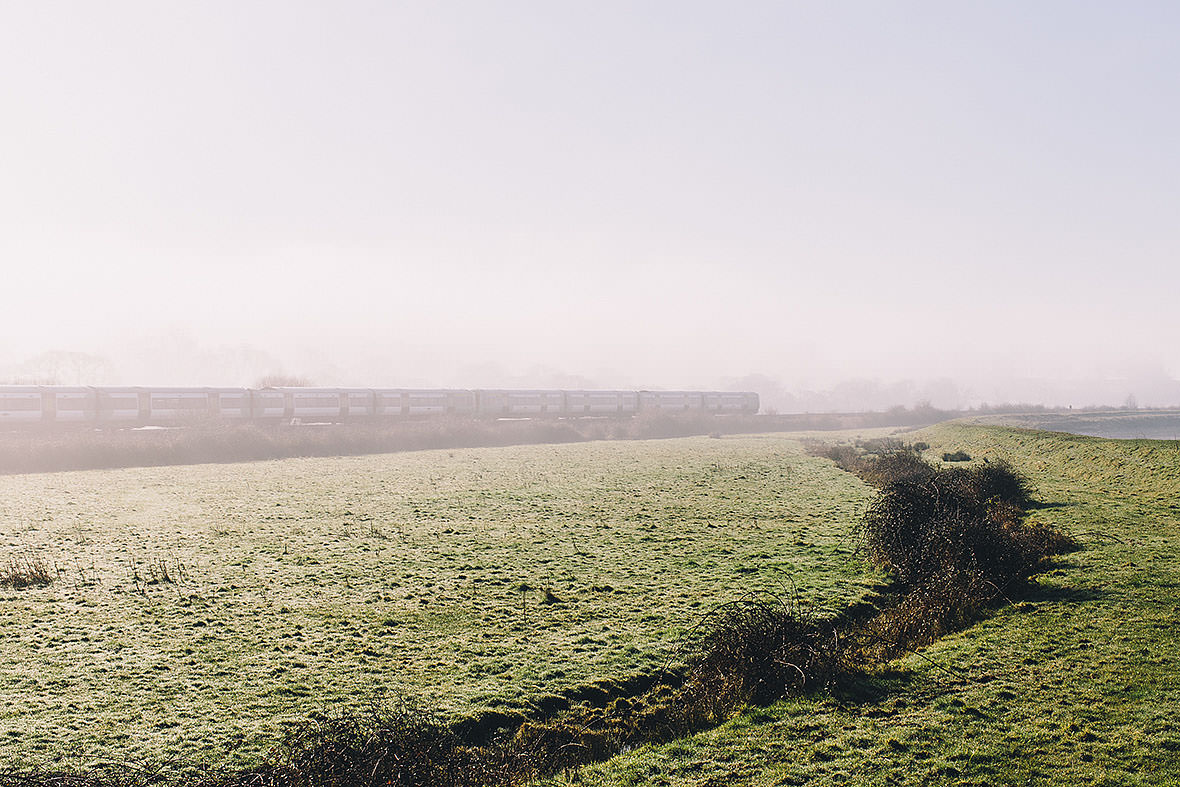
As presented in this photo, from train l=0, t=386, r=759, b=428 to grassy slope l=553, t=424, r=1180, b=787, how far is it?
38216 millimetres

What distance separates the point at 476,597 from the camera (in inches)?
425

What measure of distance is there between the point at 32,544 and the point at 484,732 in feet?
39.4

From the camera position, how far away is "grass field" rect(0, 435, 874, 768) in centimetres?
725

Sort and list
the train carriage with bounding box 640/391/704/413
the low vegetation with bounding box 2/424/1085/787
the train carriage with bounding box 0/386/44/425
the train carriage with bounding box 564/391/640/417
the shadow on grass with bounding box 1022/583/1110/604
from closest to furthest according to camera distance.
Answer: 1. the low vegetation with bounding box 2/424/1085/787
2. the shadow on grass with bounding box 1022/583/1110/604
3. the train carriage with bounding box 0/386/44/425
4. the train carriage with bounding box 564/391/640/417
5. the train carriage with bounding box 640/391/704/413

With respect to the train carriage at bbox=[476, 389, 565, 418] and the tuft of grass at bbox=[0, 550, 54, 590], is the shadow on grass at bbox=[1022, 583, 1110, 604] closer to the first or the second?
the tuft of grass at bbox=[0, 550, 54, 590]

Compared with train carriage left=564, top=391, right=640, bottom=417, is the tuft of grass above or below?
below

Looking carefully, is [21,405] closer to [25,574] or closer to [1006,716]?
[25,574]

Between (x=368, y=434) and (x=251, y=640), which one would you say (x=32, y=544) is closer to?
(x=251, y=640)

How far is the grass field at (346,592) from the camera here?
23.8 feet

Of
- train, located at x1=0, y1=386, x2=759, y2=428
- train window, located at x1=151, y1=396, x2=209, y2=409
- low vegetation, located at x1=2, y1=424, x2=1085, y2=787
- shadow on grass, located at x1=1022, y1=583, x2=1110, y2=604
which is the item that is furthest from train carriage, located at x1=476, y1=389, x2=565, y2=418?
shadow on grass, located at x1=1022, y1=583, x2=1110, y2=604

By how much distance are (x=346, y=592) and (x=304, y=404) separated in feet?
113

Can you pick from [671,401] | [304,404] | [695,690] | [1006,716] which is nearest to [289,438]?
[304,404]

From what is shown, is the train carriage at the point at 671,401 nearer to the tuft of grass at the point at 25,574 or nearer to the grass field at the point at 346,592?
the grass field at the point at 346,592

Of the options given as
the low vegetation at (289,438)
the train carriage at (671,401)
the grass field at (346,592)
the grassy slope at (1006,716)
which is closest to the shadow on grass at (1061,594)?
the grassy slope at (1006,716)
